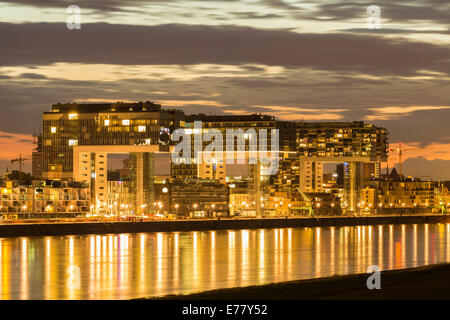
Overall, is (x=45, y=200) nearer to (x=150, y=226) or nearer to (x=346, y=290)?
(x=150, y=226)

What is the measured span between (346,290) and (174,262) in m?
38.9

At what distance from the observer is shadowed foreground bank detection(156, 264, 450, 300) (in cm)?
4256

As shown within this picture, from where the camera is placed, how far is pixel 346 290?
45594 mm

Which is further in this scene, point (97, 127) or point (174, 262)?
point (97, 127)

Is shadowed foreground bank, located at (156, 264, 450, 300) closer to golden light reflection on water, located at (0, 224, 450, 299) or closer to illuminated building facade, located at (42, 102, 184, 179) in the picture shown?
golden light reflection on water, located at (0, 224, 450, 299)

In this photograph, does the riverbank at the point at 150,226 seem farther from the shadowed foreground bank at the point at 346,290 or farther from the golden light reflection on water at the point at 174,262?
the shadowed foreground bank at the point at 346,290

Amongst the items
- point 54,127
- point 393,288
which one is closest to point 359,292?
point 393,288

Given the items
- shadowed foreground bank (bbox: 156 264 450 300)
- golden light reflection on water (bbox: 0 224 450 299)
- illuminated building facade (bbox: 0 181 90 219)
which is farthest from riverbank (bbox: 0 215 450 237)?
shadowed foreground bank (bbox: 156 264 450 300)

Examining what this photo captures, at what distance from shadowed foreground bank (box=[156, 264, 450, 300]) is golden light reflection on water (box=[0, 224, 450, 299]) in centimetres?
916

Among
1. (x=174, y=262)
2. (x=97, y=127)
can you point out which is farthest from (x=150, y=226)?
(x=174, y=262)

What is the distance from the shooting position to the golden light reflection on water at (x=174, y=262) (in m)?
60.3

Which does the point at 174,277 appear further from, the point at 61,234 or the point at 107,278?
the point at 61,234

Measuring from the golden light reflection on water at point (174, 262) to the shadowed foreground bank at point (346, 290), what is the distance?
9162 mm
